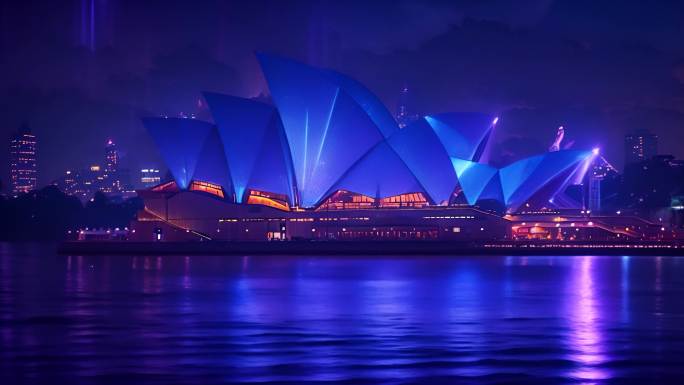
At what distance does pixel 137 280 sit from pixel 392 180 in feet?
94.0

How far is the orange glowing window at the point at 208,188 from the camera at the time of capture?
6751cm

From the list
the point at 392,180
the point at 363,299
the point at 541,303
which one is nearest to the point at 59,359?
the point at 363,299

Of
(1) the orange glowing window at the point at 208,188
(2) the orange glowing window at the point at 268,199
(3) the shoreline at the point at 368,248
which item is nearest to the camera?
(3) the shoreline at the point at 368,248

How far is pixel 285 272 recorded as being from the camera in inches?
1775

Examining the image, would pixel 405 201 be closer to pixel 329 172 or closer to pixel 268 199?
pixel 329 172

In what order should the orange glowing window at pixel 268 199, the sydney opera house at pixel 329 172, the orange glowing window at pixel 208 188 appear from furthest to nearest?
the orange glowing window at pixel 268 199 < the orange glowing window at pixel 208 188 < the sydney opera house at pixel 329 172

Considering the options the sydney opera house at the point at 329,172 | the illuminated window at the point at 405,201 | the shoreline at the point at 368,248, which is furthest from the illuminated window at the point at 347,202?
the shoreline at the point at 368,248

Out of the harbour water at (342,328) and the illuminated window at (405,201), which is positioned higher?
the illuminated window at (405,201)

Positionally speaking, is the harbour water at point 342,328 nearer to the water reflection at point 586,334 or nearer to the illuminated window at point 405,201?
the water reflection at point 586,334

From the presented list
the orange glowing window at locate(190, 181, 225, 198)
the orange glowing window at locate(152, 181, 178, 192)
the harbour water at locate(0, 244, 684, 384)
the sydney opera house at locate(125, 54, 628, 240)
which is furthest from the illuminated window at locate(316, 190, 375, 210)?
the harbour water at locate(0, 244, 684, 384)

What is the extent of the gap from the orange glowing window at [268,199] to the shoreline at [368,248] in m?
3.03

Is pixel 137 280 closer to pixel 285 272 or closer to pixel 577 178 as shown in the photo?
pixel 285 272

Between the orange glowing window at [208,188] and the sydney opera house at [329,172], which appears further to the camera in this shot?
the orange glowing window at [208,188]

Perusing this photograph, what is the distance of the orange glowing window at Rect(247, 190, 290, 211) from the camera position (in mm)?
68000
